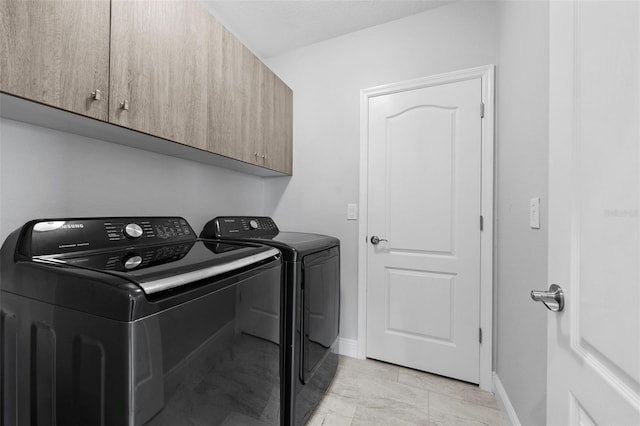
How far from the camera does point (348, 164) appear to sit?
7.44ft

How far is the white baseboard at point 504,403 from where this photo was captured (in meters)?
1.41

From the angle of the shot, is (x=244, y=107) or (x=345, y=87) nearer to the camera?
(x=244, y=107)

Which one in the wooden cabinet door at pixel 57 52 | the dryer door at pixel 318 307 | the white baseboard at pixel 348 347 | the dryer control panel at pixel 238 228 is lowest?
the white baseboard at pixel 348 347

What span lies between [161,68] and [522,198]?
182cm

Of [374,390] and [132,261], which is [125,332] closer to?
[132,261]

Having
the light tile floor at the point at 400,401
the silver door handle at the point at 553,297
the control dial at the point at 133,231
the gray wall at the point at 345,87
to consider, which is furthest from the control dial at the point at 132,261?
the gray wall at the point at 345,87

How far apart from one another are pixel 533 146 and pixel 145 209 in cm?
199

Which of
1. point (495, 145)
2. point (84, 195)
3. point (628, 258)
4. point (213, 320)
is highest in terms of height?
point (495, 145)

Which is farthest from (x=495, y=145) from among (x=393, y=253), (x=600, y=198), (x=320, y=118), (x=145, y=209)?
(x=145, y=209)

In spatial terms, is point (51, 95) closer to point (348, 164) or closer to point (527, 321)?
point (348, 164)

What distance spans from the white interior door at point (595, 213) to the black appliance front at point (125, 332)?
91 cm

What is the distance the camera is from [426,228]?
6.60 feet

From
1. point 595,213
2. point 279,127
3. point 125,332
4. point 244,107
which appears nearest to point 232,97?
point 244,107

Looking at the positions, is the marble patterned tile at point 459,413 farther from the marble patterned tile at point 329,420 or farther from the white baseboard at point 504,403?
the marble patterned tile at point 329,420
